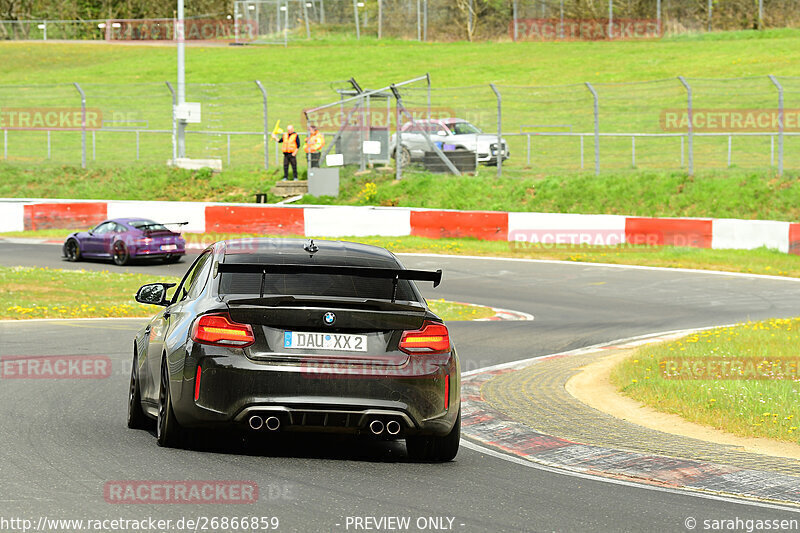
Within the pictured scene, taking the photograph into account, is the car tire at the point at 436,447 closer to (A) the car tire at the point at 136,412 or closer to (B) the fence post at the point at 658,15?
(A) the car tire at the point at 136,412

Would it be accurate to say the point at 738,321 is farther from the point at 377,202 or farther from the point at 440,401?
the point at 377,202

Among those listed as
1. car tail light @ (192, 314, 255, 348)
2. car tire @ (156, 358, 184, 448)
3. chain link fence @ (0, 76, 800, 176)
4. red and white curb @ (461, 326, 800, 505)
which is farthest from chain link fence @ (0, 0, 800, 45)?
car tail light @ (192, 314, 255, 348)

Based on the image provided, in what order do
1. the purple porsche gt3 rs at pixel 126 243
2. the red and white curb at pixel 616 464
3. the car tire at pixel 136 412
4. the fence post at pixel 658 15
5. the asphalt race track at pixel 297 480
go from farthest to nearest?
the fence post at pixel 658 15, the purple porsche gt3 rs at pixel 126 243, the car tire at pixel 136 412, the red and white curb at pixel 616 464, the asphalt race track at pixel 297 480

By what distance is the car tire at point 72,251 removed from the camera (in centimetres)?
2647

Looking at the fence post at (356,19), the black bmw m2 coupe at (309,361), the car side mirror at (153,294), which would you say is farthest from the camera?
the fence post at (356,19)

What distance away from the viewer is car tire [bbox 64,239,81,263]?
26.5 meters

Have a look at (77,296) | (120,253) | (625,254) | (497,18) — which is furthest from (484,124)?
(497,18)

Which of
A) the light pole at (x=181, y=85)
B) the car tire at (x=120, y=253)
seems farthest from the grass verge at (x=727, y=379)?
the light pole at (x=181, y=85)

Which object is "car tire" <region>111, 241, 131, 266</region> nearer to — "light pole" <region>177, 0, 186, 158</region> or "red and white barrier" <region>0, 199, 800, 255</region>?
"red and white barrier" <region>0, 199, 800, 255</region>

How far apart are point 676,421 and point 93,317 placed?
10.2 metres

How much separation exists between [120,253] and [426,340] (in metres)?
19.4

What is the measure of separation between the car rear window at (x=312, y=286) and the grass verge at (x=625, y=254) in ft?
55.4

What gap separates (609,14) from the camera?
65.8 metres

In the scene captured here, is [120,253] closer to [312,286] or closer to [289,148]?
[289,148]
